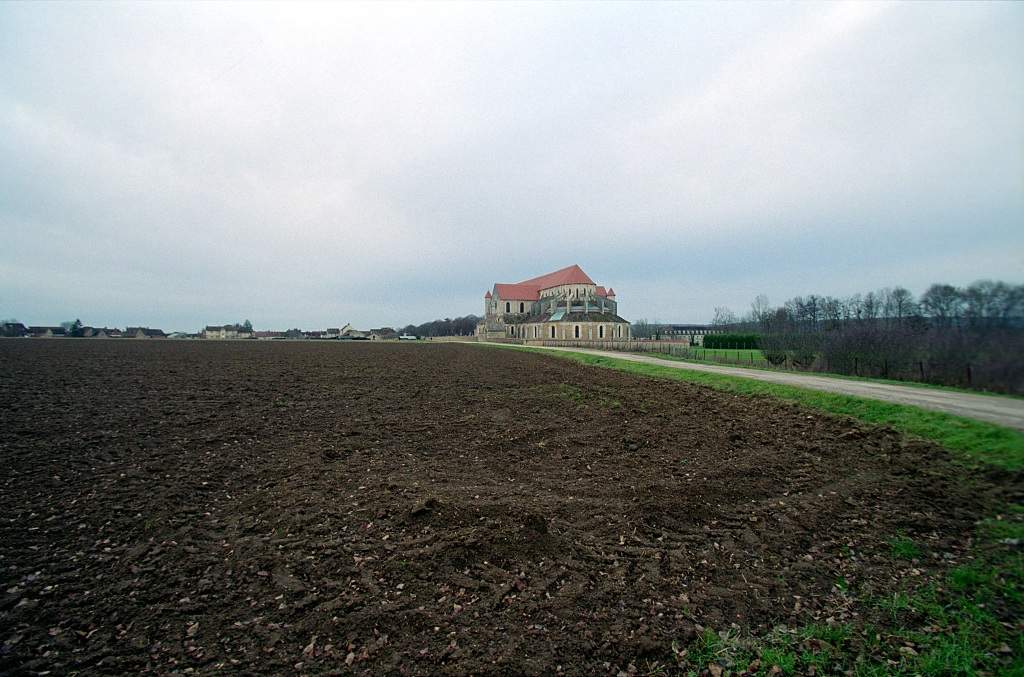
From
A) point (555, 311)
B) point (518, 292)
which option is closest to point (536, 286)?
point (518, 292)

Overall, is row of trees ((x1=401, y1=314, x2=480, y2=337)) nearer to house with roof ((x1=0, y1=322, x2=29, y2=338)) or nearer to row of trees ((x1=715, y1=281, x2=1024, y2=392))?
house with roof ((x1=0, y1=322, x2=29, y2=338))

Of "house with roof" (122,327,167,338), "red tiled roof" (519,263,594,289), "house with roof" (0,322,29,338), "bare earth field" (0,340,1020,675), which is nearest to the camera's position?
"bare earth field" (0,340,1020,675)

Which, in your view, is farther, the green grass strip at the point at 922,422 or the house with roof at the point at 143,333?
the house with roof at the point at 143,333

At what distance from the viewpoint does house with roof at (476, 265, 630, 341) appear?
84188mm

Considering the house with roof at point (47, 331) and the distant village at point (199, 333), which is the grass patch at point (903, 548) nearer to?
the distant village at point (199, 333)

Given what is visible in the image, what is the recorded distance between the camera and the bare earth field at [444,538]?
4250 millimetres

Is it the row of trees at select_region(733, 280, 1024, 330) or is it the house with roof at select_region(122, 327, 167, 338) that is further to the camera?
the house with roof at select_region(122, 327, 167, 338)

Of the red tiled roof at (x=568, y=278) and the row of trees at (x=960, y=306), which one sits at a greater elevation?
the red tiled roof at (x=568, y=278)

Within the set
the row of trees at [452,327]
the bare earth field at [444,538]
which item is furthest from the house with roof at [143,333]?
the bare earth field at [444,538]

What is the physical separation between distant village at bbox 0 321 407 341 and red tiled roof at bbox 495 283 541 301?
58.9 m

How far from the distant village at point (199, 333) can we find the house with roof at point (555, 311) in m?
60.2

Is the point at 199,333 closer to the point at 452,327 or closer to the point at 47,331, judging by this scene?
the point at 47,331

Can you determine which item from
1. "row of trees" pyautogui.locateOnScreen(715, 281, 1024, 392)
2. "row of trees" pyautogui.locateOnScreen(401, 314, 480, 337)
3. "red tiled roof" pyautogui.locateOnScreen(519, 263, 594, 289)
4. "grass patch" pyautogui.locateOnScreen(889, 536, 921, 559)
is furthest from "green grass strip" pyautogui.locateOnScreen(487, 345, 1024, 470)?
"row of trees" pyautogui.locateOnScreen(401, 314, 480, 337)

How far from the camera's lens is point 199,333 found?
174000 mm
